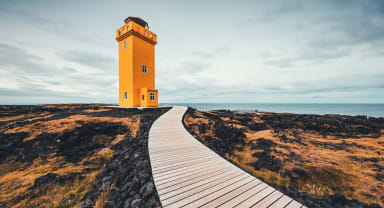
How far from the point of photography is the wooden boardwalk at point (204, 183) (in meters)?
3.85

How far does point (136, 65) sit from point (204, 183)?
22171 millimetres

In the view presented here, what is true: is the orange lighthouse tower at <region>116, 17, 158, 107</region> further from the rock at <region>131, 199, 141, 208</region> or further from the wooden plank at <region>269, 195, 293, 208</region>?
the wooden plank at <region>269, 195, 293, 208</region>

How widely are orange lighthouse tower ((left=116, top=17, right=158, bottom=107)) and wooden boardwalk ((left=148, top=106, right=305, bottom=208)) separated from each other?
1732 cm

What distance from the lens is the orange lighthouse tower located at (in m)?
21.8

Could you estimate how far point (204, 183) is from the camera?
4.55 meters

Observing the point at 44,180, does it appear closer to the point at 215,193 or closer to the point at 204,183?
the point at 204,183

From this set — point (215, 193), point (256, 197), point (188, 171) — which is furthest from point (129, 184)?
point (256, 197)

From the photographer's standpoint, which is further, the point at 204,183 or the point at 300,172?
the point at 300,172

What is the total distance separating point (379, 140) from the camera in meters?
11.2

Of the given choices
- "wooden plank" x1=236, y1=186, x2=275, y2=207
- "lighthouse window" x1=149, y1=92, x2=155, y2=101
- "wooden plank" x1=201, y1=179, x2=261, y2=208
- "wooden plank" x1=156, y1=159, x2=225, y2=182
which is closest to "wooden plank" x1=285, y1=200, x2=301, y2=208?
"wooden plank" x1=236, y1=186, x2=275, y2=207

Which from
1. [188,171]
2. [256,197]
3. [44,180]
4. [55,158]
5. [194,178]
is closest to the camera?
[256,197]

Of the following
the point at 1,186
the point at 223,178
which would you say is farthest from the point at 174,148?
the point at 1,186

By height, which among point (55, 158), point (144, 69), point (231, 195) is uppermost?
point (144, 69)

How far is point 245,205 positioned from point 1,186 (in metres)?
10.9
